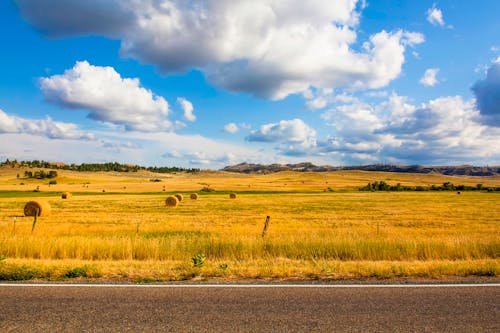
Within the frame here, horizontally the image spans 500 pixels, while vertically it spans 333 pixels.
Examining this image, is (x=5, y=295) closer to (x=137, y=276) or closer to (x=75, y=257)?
(x=137, y=276)

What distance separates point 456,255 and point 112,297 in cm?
1006

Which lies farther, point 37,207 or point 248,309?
point 37,207

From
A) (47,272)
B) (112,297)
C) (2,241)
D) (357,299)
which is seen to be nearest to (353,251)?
(357,299)

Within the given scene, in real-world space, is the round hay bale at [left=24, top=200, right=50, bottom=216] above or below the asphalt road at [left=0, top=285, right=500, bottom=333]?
below

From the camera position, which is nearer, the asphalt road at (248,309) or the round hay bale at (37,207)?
the asphalt road at (248,309)

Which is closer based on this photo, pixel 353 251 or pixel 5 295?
pixel 5 295

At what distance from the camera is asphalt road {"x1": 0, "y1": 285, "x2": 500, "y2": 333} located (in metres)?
5.62

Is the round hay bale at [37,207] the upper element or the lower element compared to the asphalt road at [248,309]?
lower

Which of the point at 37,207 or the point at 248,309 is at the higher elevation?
the point at 248,309

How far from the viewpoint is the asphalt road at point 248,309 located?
562cm

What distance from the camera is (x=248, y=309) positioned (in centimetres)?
635

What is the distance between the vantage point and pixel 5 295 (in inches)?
284

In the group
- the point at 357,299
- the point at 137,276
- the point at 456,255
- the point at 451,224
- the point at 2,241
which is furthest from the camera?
the point at 451,224

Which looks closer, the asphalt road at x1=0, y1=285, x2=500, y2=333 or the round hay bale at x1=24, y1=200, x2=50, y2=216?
the asphalt road at x1=0, y1=285, x2=500, y2=333
